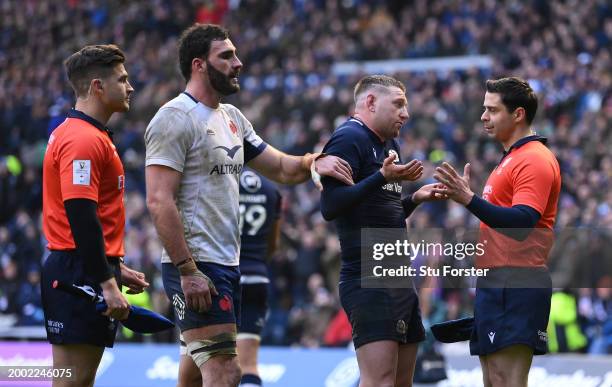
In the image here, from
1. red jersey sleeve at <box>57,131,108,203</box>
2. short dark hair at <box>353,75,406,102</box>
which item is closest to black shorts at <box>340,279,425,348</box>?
short dark hair at <box>353,75,406,102</box>

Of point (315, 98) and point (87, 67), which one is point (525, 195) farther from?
point (315, 98)

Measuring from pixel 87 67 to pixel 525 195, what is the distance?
2709mm

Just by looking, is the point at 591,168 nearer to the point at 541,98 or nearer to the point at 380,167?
the point at 541,98

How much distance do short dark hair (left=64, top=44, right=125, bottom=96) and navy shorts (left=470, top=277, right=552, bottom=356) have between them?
8.79 feet

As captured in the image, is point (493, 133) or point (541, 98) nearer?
point (493, 133)

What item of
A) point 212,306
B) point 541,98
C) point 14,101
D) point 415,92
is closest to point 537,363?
point 212,306

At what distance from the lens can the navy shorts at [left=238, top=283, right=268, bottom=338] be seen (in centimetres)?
942

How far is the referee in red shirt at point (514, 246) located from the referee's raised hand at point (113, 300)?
6.44 feet

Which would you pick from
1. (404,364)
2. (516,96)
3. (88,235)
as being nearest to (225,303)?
(88,235)

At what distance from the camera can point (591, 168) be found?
16.8 meters

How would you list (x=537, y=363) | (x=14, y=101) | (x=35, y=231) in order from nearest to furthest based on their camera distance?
(x=537, y=363) → (x=35, y=231) → (x=14, y=101)

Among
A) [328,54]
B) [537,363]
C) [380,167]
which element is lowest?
[537,363]

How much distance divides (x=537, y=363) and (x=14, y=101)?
16.9 meters

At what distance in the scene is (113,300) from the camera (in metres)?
5.99
